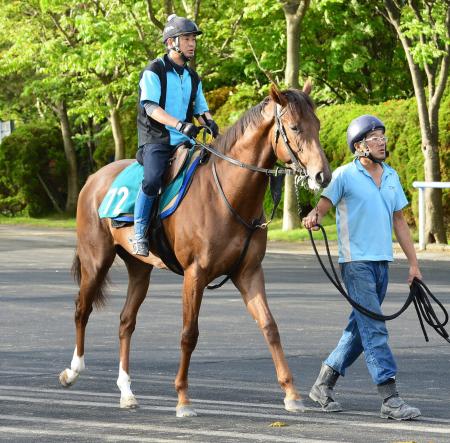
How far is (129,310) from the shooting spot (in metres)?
10.2

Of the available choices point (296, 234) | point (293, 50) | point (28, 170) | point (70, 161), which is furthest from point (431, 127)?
point (70, 161)

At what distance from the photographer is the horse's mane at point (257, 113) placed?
8711 millimetres

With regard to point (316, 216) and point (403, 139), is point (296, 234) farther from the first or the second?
point (316, 216)

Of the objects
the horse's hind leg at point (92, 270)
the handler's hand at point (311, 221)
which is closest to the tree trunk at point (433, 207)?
the horse's hind leg at point (92, 270)

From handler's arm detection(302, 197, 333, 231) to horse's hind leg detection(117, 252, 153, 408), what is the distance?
68.5 inches

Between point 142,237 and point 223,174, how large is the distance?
32.4 inches

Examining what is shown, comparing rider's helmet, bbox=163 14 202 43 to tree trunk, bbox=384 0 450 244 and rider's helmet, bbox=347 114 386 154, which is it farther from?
tree trunk, bbox=384 0 450 244

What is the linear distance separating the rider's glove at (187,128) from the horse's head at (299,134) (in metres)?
0.69

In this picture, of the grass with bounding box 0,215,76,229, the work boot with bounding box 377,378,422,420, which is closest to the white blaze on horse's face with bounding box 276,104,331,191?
the work boot with bounding box 377,378,422,420

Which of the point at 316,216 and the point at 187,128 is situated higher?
the point at 187,128

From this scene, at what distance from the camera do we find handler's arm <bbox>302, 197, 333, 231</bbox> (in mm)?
8492

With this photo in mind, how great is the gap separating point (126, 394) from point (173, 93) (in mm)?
2260

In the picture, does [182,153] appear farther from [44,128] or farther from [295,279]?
[44,128]

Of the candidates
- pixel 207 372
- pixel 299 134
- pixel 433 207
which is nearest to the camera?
pixel 299 134
